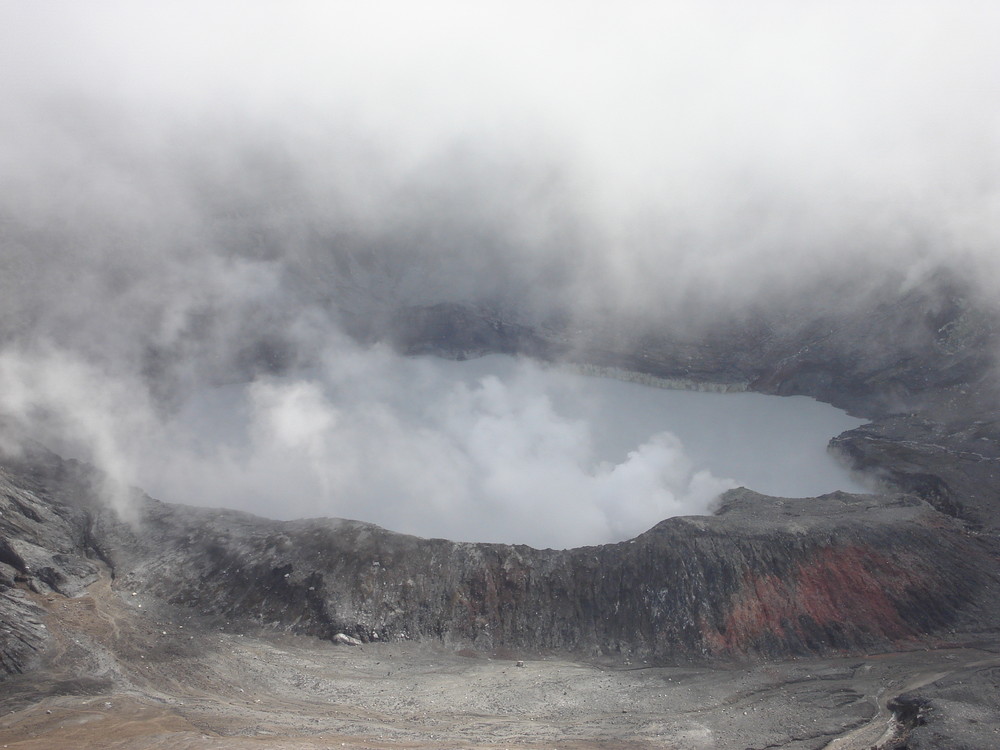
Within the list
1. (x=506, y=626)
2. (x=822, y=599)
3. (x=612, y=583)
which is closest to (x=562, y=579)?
(x=612, y=583)

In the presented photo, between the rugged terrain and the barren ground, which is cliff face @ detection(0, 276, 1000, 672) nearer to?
the rugged terrain

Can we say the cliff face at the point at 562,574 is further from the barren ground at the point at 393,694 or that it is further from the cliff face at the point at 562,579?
the barren ground at the point at 393,694

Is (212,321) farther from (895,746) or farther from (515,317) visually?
(895,746)

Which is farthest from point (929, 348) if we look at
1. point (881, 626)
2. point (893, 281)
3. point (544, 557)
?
point (544, 557)

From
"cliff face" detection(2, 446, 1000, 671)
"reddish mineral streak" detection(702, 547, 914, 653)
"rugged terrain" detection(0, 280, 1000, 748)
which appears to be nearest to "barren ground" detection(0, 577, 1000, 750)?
"rugged terrain" detection(0, 280, 1000, 748)

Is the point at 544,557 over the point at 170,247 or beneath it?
beneath

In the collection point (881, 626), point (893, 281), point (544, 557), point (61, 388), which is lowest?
point (881, 626)
